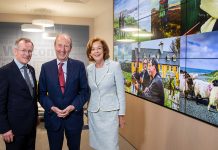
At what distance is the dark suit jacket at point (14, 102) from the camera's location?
1.92 meters

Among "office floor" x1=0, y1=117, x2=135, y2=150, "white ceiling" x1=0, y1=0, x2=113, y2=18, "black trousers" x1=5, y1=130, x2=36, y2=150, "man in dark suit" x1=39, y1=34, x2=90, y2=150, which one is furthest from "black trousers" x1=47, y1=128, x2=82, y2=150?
"white ceiling" x1=0, y1=0, x2=113, y2=18

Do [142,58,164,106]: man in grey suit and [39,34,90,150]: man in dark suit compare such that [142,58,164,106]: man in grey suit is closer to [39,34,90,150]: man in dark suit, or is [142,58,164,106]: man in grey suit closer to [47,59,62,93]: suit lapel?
[39,34,90,150]: man in dark suit

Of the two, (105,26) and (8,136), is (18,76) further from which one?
(105,26)

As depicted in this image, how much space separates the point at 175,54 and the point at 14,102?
1586mm

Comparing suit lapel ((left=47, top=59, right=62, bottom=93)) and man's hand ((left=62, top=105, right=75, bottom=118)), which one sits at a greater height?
suit lapel ((left=47, top=59, right=62, bottom=93))

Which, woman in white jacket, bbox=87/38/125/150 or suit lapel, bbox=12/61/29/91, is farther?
woman in white jacket, bbox=87/38/125/150

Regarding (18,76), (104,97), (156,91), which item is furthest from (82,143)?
(18,76)

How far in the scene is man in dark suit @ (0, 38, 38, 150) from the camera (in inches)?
75.8

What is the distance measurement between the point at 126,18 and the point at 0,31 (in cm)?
407

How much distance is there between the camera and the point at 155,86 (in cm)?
286

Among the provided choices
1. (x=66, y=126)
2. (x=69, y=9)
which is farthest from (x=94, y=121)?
(x=69, y=9)

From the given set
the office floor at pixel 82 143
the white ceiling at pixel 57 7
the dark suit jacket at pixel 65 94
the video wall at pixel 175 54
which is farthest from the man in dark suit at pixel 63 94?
the white ceiling at pixel 57 7

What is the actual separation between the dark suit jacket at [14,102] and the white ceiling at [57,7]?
3.15 meters

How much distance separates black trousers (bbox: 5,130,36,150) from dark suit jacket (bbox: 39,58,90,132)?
18 centimetres
